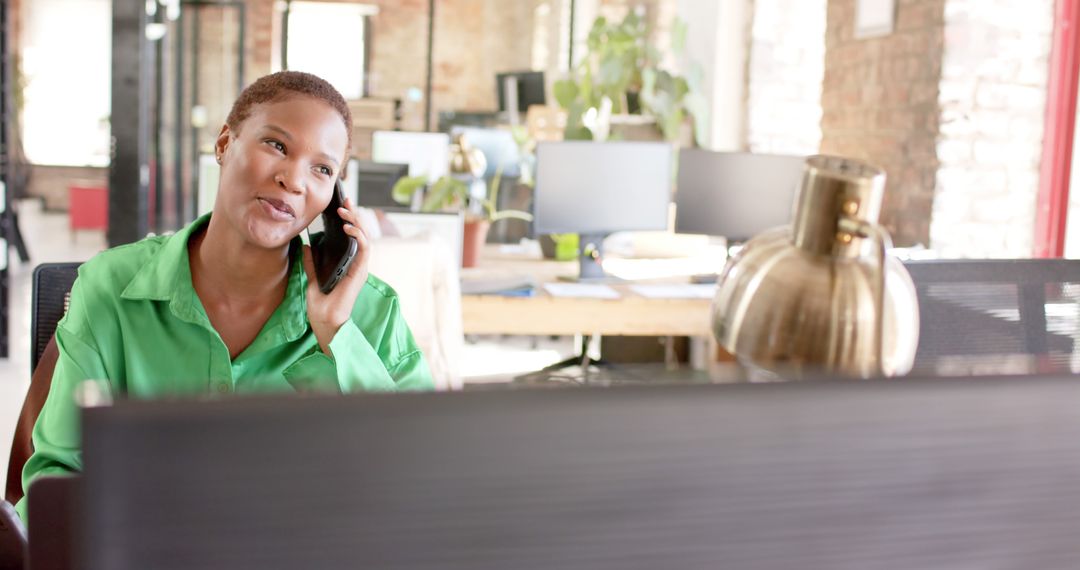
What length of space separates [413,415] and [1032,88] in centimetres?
358

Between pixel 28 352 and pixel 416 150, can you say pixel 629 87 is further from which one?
pixel 28 352

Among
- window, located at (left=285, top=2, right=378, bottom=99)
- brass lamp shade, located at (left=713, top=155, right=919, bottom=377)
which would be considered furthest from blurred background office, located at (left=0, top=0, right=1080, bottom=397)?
window, located at (left=285, top=2, right=378, bottom=99)

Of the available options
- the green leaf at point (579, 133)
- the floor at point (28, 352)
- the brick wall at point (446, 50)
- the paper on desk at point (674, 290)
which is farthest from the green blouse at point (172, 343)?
the brick wall at point (446, 50)

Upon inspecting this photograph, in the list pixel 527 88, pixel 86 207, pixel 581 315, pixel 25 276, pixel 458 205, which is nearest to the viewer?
pixel 581 315

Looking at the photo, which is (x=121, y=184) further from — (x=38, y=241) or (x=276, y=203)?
(x=38, y=241)

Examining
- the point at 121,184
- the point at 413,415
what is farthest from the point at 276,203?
the point at 121,184

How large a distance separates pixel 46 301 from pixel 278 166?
0.56 meters

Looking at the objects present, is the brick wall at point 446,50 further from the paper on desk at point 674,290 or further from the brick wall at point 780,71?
the paper on desk at point 674,290

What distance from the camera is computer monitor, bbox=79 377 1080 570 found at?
0.29 metres

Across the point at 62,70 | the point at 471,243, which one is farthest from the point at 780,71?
the point at 62,70

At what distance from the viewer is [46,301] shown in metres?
1.65

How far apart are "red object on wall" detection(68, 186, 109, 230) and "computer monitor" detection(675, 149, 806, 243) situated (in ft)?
26.0

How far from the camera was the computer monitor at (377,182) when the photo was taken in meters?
4.80

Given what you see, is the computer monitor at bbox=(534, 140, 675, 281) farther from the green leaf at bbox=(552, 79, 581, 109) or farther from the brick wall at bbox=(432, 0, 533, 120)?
the brick wall at bbox=(432, 0, 533, 120)
